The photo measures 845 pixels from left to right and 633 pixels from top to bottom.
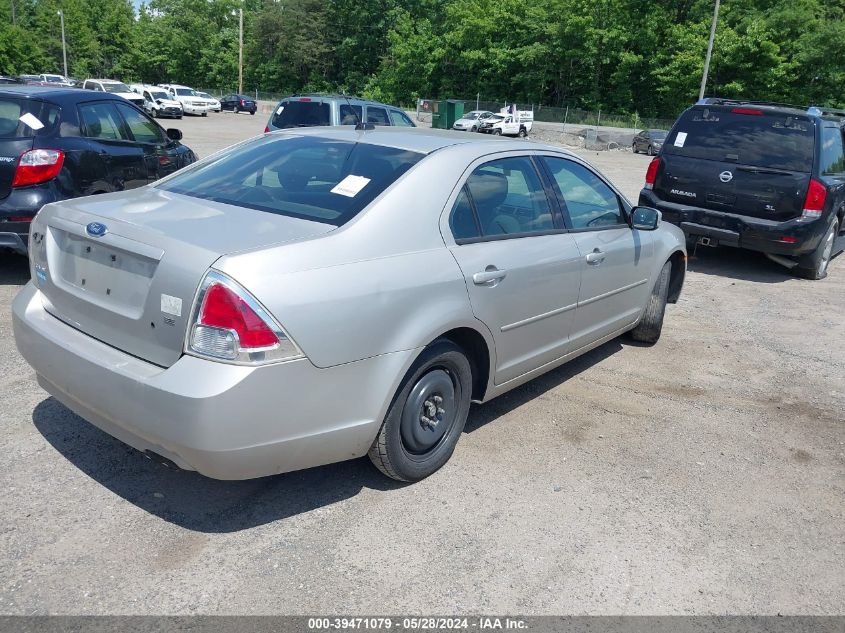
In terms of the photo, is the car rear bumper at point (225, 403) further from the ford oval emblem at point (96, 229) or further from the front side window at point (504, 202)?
the front side window at point (504, 202)

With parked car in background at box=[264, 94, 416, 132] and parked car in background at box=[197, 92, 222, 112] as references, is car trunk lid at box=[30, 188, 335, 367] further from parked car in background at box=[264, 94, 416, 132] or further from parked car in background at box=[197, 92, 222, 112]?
parked car in background at box=[197, 92, 222, 112]

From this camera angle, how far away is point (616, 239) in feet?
16.4

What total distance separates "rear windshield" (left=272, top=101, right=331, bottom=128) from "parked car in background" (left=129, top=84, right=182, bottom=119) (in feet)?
105

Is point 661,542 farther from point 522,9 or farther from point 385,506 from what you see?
point 522,9

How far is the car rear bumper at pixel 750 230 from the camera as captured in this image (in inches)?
329

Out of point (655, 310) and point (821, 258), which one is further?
point (821, 258)

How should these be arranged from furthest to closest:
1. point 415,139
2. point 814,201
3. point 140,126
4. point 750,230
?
point 750,230 → point 814,201 → point 140,126 → point 415,139

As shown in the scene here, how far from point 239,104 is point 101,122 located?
1980 inches

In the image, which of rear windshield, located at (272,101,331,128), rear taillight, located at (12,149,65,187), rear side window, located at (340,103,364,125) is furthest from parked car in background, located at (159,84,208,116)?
rear taillight, located at (12,149,65,187)

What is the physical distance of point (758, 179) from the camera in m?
8.50

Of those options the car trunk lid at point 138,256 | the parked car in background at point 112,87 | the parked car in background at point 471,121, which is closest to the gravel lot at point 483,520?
the car trunk lid at point 138,256

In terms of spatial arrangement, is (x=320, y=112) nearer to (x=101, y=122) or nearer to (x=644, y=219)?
(x=101, y=122)

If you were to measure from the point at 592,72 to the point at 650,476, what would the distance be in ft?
186

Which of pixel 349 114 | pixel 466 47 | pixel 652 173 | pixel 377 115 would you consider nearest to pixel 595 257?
pixel 652 173
